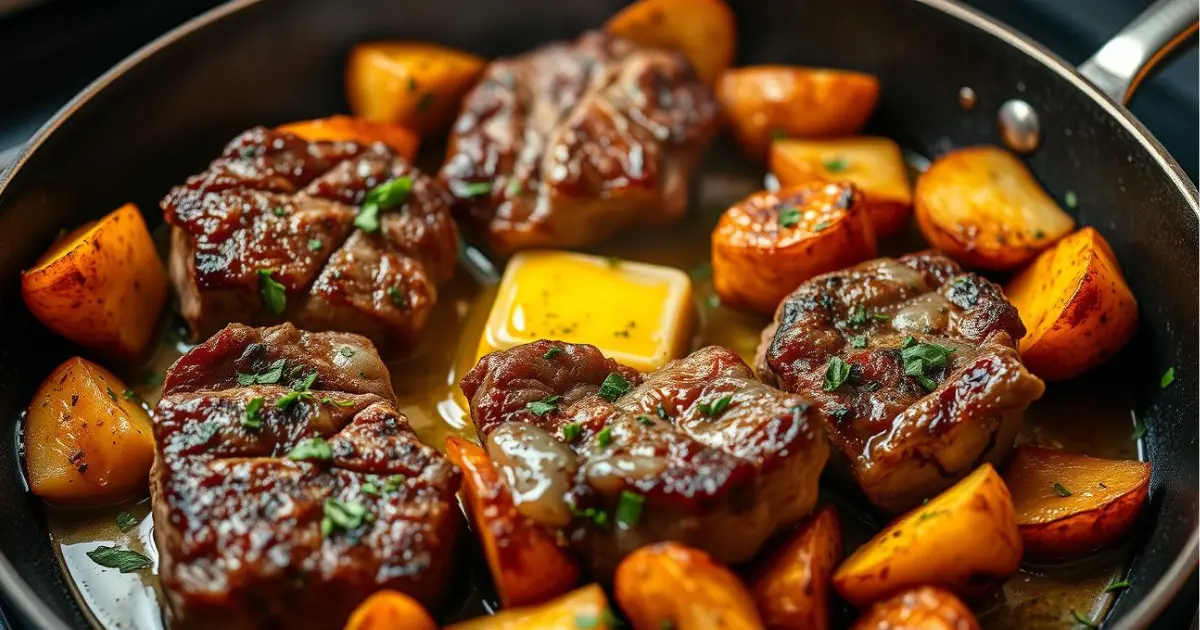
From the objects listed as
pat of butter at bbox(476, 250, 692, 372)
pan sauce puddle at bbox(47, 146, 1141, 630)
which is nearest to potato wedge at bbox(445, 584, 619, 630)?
pan sauce puddle at bbox(47, 146, 1141, 630)

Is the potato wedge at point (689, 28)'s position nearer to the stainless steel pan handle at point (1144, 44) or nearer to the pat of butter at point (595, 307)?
the pat of butter at point (595, 307)

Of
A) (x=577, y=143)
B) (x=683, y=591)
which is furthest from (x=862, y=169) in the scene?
(x=683, y=591)

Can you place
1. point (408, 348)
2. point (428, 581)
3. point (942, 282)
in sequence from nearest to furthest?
point (428, 581), point (942, 282), point (408, 348)

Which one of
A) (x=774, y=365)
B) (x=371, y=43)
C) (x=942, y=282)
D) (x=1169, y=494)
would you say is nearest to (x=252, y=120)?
(x=371, y=43)

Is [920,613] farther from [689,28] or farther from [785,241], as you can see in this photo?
[689,28]

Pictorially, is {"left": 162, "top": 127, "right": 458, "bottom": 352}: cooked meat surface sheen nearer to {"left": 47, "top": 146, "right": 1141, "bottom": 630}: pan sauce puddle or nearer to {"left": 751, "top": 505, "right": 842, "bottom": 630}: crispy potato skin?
{"left": 47, "top": 146, "right": 1141, "bottom": 630}: pan sauce puddle

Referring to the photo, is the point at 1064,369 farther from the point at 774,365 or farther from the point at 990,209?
the point at 774,365
